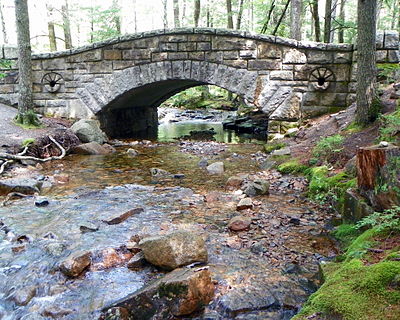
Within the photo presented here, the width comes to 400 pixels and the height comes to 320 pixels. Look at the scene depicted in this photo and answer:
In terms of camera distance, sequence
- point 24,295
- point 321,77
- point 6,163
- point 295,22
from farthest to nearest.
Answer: point 295,22 → point 321,77 → point 6,163 → point 24,295

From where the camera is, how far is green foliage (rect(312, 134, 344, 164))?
5188mm

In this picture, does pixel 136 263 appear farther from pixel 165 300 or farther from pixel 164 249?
pixel 165 300

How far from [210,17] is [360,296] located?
78.7 ft

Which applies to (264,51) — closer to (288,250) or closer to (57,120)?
(57,120)

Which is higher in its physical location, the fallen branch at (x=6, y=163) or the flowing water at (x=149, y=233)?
the fallen branch at (x=6, y=163)

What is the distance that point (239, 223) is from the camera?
3.78 m

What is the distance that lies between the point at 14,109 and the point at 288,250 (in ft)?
30.4

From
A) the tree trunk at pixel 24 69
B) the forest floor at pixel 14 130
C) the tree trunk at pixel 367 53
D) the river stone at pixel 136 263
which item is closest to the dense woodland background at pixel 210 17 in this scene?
the tree trunk at pixel 24 69

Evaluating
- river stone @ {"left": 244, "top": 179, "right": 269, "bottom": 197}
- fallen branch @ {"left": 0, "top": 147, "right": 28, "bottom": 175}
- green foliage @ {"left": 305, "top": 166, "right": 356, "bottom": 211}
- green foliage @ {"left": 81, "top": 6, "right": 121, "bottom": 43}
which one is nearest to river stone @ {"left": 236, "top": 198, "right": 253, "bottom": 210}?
river stone @ {"left": 244, "top": 179, "right": 269, "bottom": 197}

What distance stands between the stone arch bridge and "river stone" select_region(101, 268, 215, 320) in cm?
689

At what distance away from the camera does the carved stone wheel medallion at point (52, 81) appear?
391 inches

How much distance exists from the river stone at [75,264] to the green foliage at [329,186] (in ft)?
8.80

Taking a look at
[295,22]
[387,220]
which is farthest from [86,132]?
[387,220]

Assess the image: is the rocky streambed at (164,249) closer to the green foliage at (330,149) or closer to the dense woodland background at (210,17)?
the green foliage at (330,149)
